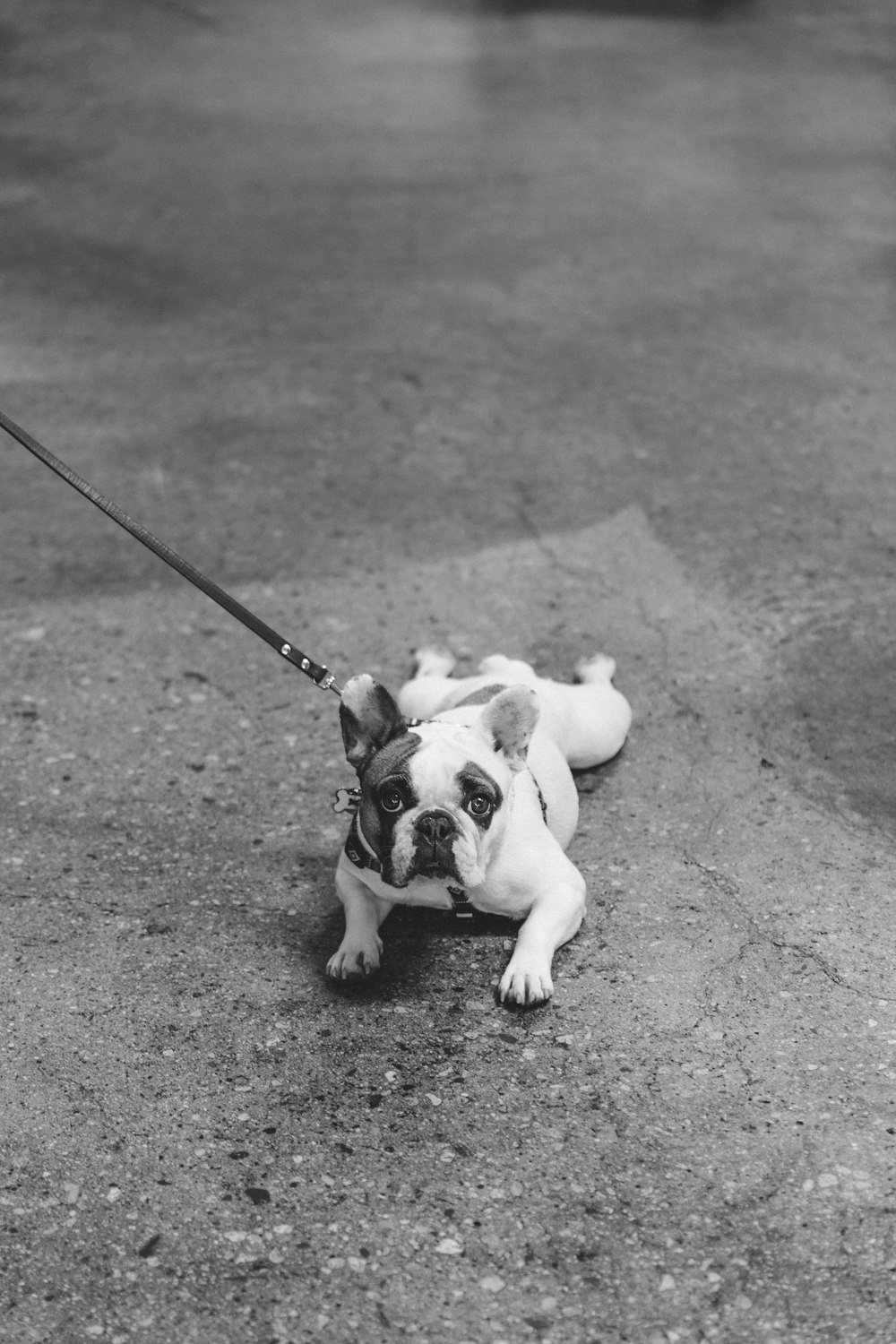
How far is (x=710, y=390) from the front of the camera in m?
8.37

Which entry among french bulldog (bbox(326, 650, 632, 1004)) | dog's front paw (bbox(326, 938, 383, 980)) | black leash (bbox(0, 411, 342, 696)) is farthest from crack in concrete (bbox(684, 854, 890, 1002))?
black leash (bbox(0, 411, 342, 696))

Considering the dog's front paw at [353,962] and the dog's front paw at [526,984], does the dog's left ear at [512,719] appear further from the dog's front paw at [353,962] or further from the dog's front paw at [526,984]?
the dog's front paw at [353,962]

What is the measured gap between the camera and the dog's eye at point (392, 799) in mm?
4102

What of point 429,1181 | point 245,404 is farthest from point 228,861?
point 245,404

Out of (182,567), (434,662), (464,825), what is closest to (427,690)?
(434,662)

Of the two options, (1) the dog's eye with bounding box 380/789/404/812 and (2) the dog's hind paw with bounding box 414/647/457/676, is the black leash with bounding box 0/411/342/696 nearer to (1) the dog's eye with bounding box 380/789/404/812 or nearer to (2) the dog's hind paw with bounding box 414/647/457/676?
(1) the dog's eye with bounding box 380/789/404/812

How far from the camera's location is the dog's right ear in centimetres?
420

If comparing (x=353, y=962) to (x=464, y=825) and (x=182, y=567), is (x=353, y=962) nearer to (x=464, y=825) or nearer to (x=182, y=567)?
(x=464, y=825)

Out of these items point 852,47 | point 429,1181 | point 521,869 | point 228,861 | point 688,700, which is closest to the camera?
point 429,1181

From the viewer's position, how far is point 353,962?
441cm

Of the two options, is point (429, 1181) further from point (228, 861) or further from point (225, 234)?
point (225, 234)

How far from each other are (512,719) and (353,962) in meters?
0.82

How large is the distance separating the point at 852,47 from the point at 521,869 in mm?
13214

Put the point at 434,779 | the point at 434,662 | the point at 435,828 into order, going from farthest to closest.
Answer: the point at 434,662
the point at 434,779
the point at 435,828
